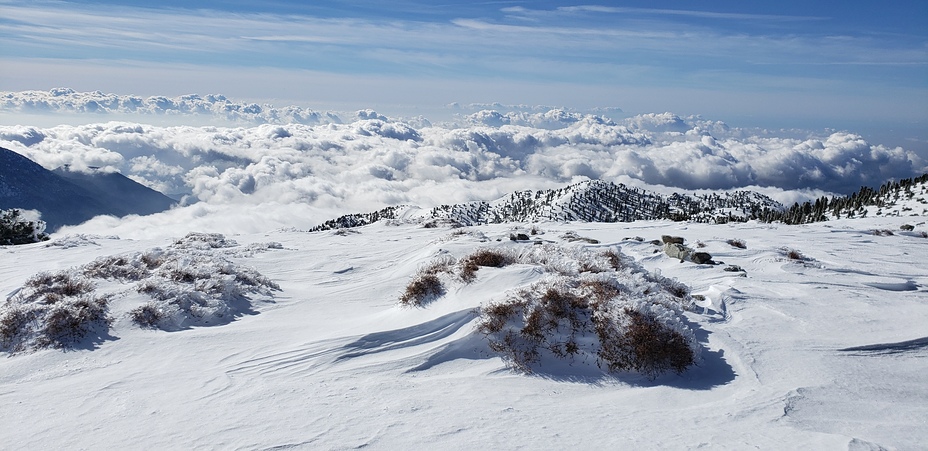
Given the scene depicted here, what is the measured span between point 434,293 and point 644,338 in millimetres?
5581

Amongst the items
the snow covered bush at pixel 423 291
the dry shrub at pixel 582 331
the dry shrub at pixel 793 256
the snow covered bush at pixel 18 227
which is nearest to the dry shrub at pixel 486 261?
the snow covered bush at pixel 423 291

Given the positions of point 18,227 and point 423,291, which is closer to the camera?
point 423,291

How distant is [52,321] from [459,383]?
368 inches

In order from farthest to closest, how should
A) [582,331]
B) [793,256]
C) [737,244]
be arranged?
[737,244], [793,256], [582,331]

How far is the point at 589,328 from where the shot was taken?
962 centimetres

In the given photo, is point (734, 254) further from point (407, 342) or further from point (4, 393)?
point (4, 393)


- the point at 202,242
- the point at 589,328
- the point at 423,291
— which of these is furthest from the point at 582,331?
the point at 202,242

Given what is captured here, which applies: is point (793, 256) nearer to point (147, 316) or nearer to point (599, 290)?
point (599, 290)

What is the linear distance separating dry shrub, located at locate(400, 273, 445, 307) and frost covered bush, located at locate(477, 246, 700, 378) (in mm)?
2194

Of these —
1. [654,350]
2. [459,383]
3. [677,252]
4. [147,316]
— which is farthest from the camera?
[677,252]

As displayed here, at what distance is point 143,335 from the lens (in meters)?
10.3

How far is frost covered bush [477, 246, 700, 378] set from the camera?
28.5ft

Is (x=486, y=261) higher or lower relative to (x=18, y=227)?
higher

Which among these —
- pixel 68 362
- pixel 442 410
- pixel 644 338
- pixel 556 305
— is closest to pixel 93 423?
Result: pixel 68 362
